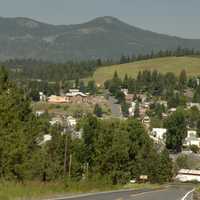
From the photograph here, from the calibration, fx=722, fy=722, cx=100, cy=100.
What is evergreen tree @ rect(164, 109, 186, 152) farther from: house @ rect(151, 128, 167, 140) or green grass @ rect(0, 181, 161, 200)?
green grass @ rect(0, 181, 161, 200)

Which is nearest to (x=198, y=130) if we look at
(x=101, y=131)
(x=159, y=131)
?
(x=159, y=131)

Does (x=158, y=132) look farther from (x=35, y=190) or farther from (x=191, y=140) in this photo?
(x=35, y=190)

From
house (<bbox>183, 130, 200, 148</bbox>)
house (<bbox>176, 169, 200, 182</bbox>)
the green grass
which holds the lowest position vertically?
house (<bbox>183, 130, 200, 148</bbox>)

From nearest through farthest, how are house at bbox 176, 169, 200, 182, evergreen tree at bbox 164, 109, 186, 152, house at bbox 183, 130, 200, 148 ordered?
house at bbox 176, 169, 200, 182, evergreen tree at bbox 164, 109, 186, 152, house at bbox 183, 130, 200, 148

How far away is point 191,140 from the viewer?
181 m

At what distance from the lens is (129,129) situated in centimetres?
7331

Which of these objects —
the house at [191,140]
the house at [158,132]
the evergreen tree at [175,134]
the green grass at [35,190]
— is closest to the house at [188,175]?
the evergreen tree at [175,134]

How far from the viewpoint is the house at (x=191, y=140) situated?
17530cm

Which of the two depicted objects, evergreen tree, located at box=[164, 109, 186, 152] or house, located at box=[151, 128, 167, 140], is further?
house, located at box=[151, 128, 167, 140]

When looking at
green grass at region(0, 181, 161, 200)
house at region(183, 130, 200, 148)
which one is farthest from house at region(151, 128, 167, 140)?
green grass at region(0, 181, 161, 200)

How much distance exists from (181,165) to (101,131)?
71090 millimetres

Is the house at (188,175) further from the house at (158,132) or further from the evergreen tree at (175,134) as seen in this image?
the house at (158,132)

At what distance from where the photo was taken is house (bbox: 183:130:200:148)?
175300 mm

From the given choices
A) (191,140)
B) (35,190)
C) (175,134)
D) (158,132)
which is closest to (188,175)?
(175,134)
